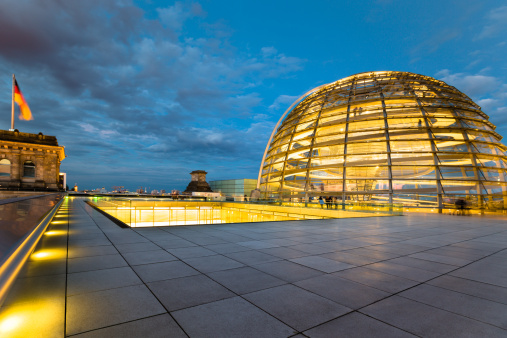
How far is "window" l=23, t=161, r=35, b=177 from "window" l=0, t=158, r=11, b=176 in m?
1.76

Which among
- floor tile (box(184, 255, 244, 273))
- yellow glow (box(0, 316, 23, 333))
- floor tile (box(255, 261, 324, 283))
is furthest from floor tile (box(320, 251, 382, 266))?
yellow glow (box(0, 316, 23, 333))

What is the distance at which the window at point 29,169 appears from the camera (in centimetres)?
3791

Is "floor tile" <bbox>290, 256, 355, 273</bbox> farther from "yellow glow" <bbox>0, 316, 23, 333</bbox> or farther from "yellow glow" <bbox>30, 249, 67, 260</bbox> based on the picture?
"yellow glow" <bbox>30, 249, 67, 260</bbox>

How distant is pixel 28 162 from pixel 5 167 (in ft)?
8.68

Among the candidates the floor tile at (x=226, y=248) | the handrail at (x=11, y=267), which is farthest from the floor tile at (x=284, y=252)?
the handrail at (x=11, y=267)

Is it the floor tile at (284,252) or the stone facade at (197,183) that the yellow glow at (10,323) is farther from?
the stone facade at (197,183)

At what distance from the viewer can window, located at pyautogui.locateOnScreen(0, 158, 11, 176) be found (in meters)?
35.8

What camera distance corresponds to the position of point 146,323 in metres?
2.88

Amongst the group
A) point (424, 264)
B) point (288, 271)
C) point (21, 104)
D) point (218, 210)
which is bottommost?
point (218, 210)

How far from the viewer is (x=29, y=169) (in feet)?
126

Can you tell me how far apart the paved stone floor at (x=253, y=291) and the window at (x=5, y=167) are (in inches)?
1627

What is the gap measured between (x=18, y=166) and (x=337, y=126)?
44827mm

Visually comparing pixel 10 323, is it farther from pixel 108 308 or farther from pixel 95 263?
pixel 95 263

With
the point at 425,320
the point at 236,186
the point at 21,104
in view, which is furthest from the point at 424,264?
the point at 236,186
